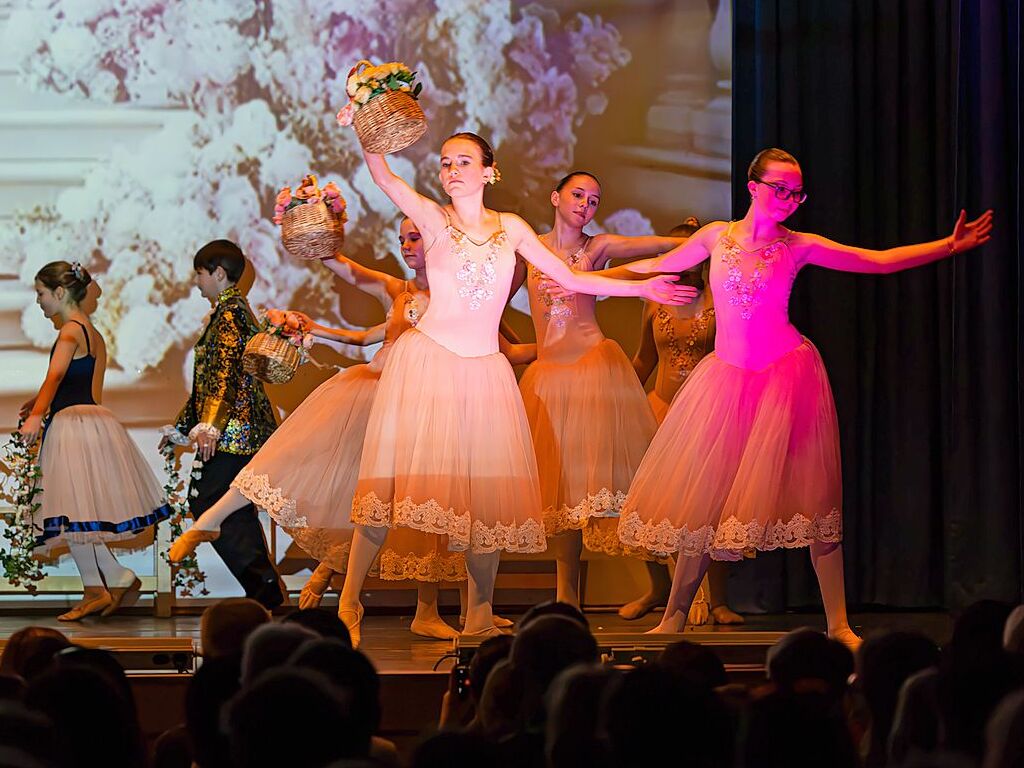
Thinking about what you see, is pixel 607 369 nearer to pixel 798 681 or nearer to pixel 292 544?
pixel 292 544

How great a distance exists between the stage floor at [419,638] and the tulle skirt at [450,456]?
1.48ft

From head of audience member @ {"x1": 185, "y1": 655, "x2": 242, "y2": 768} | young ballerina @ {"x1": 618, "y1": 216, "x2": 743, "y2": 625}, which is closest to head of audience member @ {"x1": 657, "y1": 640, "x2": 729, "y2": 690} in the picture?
head of audience member @ {"x1": 185, "y1": 655, "x2": 242, "y2": 768}

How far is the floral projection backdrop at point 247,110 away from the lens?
6.97m

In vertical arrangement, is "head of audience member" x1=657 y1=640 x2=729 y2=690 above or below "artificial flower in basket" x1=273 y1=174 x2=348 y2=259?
below

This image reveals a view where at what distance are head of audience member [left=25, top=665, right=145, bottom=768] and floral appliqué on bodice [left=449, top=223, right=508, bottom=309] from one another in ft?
8.44

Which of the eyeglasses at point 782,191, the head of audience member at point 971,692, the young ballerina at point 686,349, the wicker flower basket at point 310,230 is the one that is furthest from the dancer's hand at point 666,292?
the head of audience member at point 971,692

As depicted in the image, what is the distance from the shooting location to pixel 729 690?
296 centimetres

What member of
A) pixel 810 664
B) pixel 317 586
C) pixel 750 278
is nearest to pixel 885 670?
pixel 810 664

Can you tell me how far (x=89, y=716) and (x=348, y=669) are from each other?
47 centimetres

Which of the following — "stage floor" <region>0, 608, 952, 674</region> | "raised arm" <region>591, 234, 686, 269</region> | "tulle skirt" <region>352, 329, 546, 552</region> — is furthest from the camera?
"raised arm" <region>591, 234, 686, 269</region>

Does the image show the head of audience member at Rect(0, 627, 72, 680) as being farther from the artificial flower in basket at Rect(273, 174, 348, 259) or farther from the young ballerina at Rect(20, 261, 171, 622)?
the young ballerina at Rect(20, 261, 171, 622)

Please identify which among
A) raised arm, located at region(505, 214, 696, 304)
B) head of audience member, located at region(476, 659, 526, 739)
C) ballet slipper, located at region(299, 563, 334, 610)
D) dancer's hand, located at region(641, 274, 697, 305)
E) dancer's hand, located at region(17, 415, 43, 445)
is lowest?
ballet slipper, located at region(299, 563, 334, 610)

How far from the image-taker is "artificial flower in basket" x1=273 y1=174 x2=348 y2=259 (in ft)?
18.8

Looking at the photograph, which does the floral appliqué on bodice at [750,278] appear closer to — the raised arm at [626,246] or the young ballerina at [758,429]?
the young ballerina at [758,429]
